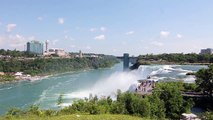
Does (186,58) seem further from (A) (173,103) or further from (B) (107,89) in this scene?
(A) (173,103)

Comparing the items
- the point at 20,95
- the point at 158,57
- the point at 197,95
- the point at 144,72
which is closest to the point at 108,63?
the point at 158,57

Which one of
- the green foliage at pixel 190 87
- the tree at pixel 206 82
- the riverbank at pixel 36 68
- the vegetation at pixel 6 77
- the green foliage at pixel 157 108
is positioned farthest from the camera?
the riverbank at pixel 36 68

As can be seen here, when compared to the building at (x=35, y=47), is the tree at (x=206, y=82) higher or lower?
lower


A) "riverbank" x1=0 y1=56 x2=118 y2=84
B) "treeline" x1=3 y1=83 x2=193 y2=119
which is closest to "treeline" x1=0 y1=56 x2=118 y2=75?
"riverbank" x1=0 y1=56 x2=118 y2=84

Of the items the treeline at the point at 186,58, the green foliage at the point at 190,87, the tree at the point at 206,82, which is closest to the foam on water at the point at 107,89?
the green foliage at the point at 190,87

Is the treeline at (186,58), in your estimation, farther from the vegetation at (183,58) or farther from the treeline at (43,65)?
the treeline at (43,65)

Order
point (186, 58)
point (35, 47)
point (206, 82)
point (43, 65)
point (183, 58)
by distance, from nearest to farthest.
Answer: point (206, 82)
point (186, 58)
point (183, 58)
point (43, 65)
point (35, 47)

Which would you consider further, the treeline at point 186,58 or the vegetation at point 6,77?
the treeline at point 186,58

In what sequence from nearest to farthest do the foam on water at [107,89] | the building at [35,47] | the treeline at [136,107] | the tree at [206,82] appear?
the treeline at [136,107] → the tree at [206,82] → the foam on water at [107,89] → the building at [35,47]

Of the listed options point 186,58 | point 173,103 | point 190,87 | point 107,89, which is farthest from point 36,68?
point 173,103
